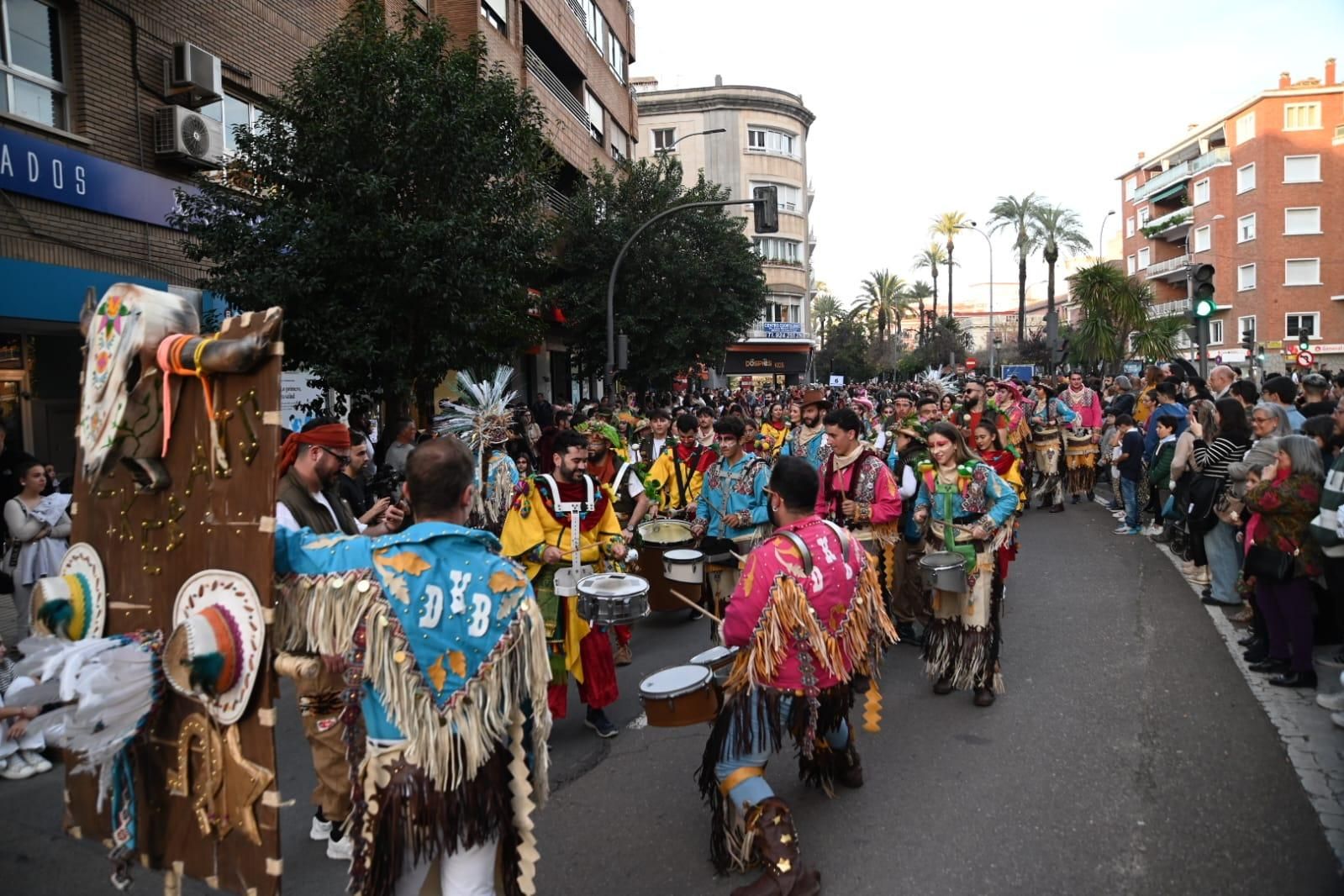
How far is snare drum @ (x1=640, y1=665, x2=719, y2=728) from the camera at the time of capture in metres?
3.96

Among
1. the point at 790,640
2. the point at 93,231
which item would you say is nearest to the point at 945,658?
the point at 790,640

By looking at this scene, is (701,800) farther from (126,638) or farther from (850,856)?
(126,638)

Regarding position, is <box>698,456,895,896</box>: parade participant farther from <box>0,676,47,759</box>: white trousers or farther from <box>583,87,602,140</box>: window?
<box>583,87,602,140</box>: window

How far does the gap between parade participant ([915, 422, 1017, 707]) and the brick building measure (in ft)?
26.4

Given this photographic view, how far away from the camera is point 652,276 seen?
23469 mm

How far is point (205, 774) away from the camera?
2746 millimetres

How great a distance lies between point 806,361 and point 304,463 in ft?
169

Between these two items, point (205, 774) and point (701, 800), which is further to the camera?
point (701, 800)

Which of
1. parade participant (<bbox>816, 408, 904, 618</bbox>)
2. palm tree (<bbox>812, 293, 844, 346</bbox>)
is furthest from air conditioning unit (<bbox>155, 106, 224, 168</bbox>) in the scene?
palm tree (<bbox>812, 293, 844, 346</bbox>)

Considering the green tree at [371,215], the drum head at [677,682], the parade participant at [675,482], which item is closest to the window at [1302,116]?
the green tree at [371,215]

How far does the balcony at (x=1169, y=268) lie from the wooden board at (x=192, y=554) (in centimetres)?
6273

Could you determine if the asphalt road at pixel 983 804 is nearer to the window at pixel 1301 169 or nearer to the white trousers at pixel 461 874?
the white trousers at pixel 461 874

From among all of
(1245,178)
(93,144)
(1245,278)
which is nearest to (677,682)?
(93,144)

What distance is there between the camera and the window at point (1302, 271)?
48.0m
